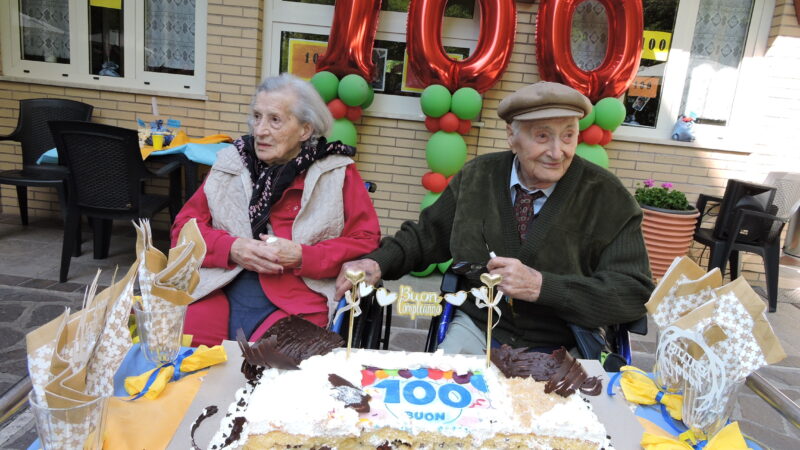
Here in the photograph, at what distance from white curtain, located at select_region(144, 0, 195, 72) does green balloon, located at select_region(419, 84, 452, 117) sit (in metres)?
2.67

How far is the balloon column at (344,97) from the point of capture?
4348 mm

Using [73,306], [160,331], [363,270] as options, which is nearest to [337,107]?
[73,306]

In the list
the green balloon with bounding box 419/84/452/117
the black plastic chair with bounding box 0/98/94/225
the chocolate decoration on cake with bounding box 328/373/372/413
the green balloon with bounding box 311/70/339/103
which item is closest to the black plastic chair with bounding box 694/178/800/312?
the green balloon with bounding box 419/84/452/117

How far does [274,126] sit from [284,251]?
61 cm

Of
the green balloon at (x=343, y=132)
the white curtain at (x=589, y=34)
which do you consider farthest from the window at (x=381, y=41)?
the white curtain at (x=589, y=34)

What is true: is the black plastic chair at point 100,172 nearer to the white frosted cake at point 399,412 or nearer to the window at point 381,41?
the window at point 381,41

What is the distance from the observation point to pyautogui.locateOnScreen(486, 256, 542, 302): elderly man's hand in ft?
5.91

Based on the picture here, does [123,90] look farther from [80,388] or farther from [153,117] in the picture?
[80,388]

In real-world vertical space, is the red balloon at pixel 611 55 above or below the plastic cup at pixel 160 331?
above

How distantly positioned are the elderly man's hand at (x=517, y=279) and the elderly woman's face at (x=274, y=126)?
43.4 inches

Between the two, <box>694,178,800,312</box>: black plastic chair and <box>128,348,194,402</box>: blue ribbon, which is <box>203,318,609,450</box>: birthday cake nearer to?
<box>128,348,194,402</box>: blue ribbon

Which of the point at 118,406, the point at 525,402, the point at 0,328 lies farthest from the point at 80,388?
the point at 0,328

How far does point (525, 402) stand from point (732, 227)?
4.33 meters

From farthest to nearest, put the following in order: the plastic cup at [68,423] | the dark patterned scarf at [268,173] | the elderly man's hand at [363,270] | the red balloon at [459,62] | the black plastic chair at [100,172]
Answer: the red balloon at [459,62]
the black plastic chair at [100,172]
the dark patterned scarf at [268,173]
the elderly man's hand at [363,270]
the plastic cup at [68,423]
